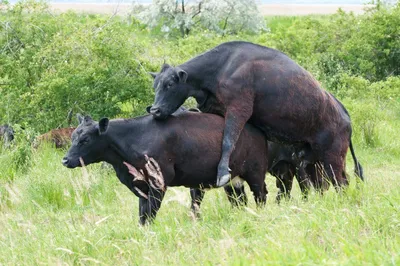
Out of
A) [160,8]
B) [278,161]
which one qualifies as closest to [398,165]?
[278,161]

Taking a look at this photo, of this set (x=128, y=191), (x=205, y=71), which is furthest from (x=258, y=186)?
(x=128, y=191)

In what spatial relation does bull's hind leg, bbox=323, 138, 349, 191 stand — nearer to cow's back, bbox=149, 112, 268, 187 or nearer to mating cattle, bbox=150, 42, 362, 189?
mating cattle, bbox=150, 42, 362, 189

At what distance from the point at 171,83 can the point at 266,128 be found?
1.25m

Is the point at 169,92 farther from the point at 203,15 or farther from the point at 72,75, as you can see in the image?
the point at 203,15

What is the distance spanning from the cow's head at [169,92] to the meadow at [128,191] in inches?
38.3

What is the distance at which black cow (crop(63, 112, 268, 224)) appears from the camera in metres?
8.80


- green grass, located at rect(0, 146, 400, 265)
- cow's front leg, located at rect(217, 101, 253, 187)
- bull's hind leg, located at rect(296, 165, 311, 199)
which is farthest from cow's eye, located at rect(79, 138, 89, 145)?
bull's hind leg, located at rect(296, 165, 311, 199)

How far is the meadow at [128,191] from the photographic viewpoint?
6262mm

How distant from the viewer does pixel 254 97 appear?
8.69 m

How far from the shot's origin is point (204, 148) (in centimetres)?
893

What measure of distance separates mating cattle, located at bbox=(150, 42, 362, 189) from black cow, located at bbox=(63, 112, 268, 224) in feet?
0.71

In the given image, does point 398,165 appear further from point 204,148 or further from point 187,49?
point 187,49

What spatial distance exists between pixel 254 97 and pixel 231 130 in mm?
454

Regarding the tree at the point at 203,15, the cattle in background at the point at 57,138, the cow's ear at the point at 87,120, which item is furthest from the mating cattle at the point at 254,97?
the tree at the point at 203,15
